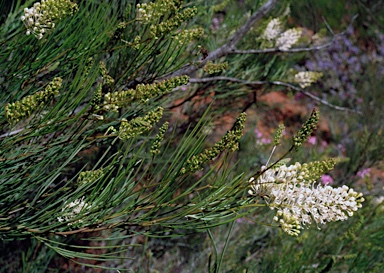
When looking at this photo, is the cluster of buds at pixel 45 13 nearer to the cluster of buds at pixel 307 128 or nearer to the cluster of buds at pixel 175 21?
the cluster of buds at pixel 175 21

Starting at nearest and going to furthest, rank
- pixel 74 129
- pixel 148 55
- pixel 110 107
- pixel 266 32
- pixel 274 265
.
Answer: pixel 110 107 → pixel 74 129 → pixel 148 55 → pixel 274 265 → pixel 266 32

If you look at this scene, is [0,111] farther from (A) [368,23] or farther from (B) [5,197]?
(A) [368,23]

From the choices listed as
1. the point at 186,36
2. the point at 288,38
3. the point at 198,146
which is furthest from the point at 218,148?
the point at 288,38

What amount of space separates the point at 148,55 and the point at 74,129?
0.22m

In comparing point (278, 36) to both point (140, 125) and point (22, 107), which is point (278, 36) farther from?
point (22, 107)

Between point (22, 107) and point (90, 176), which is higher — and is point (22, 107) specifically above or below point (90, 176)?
above

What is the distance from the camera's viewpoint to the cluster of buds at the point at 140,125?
657 mm

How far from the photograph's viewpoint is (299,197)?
24.8 inches

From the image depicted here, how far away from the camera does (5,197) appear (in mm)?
802

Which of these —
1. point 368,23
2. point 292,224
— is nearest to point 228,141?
point 292,224

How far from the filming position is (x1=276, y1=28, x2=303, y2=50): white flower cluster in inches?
59.6

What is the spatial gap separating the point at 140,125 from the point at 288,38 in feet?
3.18

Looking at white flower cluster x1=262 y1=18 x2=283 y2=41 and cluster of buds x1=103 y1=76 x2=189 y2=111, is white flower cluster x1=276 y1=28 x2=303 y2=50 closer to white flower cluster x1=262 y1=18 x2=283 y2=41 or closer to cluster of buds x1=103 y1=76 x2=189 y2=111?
white flower cluster x1=262 y1=18 x2=283 y2=41

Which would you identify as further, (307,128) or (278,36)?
(278,36)
